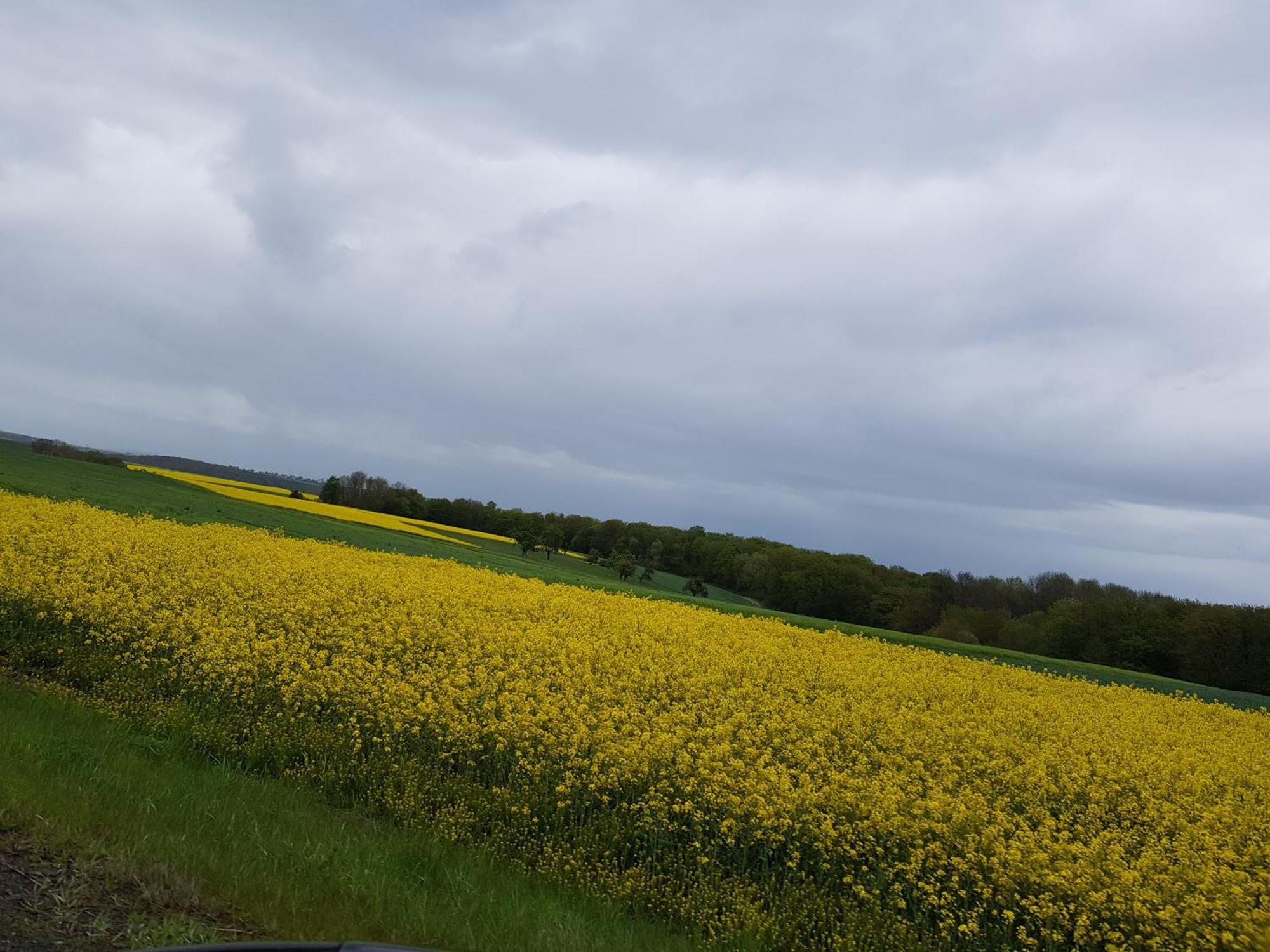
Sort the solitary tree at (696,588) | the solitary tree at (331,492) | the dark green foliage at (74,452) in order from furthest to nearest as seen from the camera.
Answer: the solitary tree at (331,492), the dark green foliage at (74,452), the solitary tree at (696,588)

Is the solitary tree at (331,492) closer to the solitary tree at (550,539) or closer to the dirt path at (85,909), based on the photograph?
the solitary tree at (550,539)

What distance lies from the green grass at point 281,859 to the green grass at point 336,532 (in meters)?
18.4

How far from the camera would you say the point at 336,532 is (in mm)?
30328

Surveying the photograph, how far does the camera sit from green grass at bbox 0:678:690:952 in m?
4.48

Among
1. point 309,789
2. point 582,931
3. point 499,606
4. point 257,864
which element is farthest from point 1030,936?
point 499,606

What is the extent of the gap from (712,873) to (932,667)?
1220cm

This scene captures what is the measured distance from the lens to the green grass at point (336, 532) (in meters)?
23.8

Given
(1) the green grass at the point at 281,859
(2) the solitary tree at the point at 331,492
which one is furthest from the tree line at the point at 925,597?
(1) the green grass at the point at 281,859

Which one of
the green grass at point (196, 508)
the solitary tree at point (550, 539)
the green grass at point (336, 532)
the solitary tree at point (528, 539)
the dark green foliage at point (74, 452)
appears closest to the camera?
the green grass at point (336, 532)

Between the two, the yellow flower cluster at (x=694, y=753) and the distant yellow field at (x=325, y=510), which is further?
the distant yellow field at (x=325, y=510)

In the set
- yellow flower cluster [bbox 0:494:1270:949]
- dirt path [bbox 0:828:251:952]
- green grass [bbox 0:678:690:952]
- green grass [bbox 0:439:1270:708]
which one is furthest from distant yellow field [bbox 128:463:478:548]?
dirt path [bbox 0:828:251:952]

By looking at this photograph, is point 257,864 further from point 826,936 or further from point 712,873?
point 826,936

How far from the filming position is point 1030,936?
602cm

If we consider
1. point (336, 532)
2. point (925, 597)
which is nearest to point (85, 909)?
point (336, 532)
